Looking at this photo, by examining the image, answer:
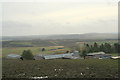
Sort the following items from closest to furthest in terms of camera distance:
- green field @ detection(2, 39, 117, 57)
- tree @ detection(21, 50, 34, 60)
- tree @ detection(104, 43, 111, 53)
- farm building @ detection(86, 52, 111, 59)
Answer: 1. green field @ detection(2, 39, 117, 57)
2. tree @ detection(21, 50, 34, 60)
3. farm building @ detection(86, 52, 111, 59)
4. tree @ detection(104, 43, 111, 53)

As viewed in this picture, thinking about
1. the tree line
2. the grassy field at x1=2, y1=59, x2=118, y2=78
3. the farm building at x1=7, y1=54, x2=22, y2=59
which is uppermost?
the tree line

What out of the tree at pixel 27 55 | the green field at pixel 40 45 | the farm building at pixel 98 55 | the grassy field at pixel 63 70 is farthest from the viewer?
the farm building at pixel 98 55

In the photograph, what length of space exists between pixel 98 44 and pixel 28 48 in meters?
3.17

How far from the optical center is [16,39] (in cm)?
489

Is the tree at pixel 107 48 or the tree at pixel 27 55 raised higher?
the tree at pixel 107 48

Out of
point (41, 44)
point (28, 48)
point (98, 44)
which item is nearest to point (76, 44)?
point (98, 44)

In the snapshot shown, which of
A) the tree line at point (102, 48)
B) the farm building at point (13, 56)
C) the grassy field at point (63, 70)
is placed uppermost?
the tree line at point (102, 48)

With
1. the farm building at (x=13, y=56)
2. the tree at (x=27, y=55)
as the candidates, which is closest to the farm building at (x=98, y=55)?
the tree at (x=27, y=55)

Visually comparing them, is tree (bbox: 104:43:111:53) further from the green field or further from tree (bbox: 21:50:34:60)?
tree (bbox: 21:50:34:60)

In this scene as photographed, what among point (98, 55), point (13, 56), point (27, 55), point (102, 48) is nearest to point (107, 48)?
point (102, 48)

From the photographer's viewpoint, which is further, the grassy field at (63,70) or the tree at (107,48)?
the tree at (107,48)

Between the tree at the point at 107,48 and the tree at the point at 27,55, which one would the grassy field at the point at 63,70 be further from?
the tree at the point at 107,48

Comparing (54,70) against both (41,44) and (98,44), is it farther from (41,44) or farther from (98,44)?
(98,44)

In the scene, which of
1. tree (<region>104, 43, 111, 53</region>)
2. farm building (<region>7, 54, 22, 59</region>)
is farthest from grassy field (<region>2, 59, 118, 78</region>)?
tree (<region>104, 43, 111, 53</region>)
